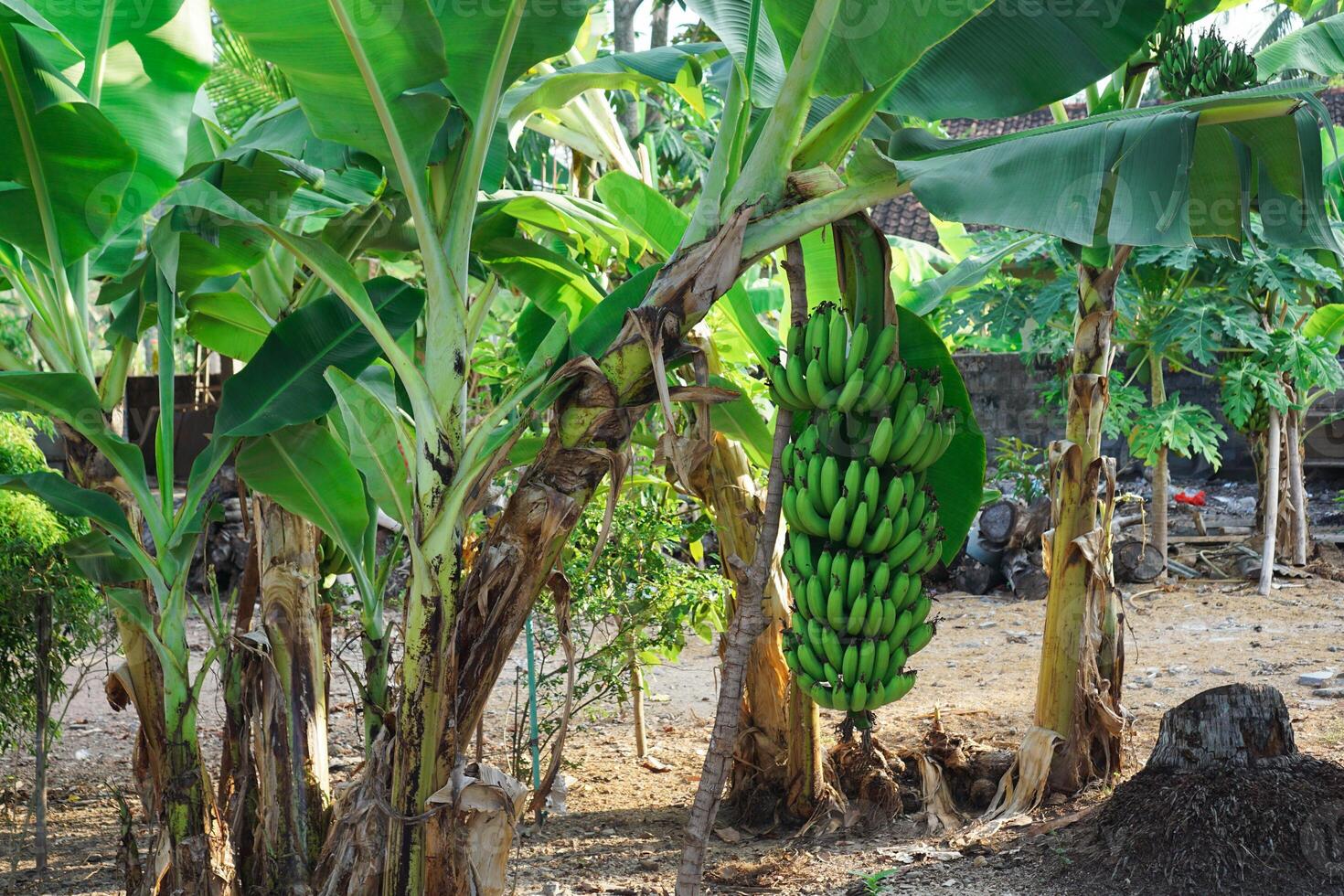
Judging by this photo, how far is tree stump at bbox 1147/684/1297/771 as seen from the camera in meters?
3.36

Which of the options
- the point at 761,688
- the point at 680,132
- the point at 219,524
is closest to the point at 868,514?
the point at 761,688

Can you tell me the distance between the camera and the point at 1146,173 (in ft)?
6.07

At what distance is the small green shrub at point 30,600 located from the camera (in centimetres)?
361

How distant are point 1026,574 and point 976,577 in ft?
1.36

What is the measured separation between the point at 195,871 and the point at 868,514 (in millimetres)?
2181

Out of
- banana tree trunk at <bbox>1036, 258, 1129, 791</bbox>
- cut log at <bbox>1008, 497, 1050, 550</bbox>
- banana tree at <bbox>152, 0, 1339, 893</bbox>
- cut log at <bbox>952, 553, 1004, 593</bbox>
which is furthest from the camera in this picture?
cut log at <bbox>952, 553, 1004, 593</bbox>

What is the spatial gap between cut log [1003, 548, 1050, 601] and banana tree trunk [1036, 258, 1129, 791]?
4274 mm

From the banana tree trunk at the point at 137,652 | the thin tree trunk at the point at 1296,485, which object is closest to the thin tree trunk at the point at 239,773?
the banana tree trunk at the point at 137,652

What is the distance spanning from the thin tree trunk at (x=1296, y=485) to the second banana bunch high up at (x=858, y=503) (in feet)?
24.4

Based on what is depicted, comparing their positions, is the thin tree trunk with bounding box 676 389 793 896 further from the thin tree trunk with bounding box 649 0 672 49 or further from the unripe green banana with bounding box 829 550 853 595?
the thin tree trunk with bounding box 649 0 672 49

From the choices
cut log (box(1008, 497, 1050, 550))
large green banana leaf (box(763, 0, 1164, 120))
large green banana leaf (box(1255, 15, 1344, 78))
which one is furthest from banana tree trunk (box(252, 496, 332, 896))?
cut log (box(1008, 497, 1050, 550))

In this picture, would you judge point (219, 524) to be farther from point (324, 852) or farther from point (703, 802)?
point (703, 802)

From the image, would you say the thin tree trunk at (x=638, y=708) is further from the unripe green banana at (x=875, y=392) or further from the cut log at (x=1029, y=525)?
the cut log at (x=1029, y=525)

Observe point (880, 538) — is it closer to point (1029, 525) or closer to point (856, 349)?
point (856, 349)
